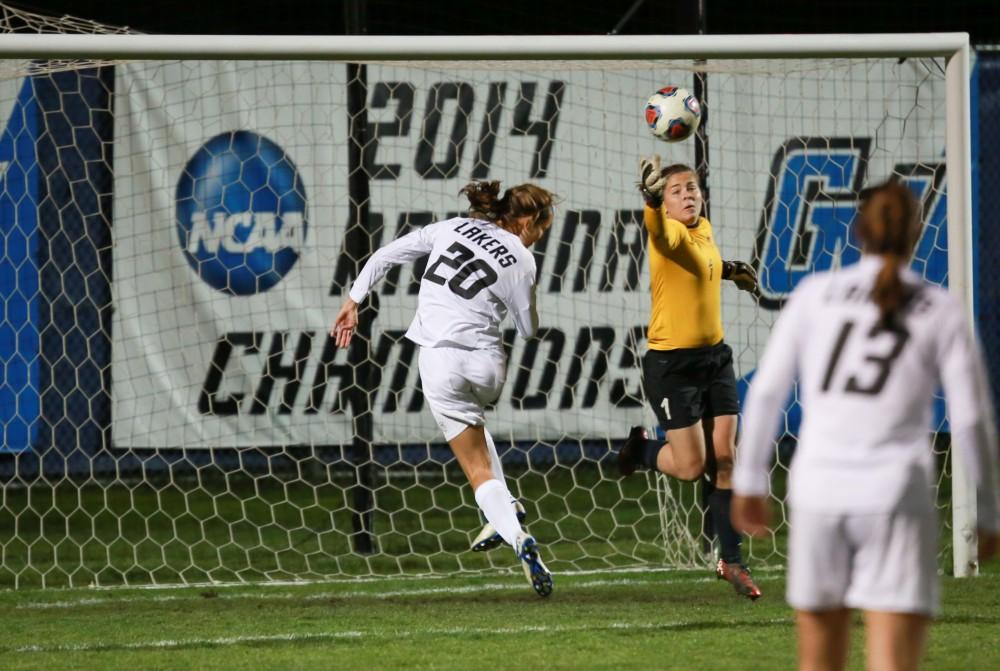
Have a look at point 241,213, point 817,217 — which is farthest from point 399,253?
point 817,217

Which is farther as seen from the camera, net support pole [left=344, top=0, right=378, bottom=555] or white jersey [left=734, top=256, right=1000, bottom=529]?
net support pole [left=344, top=0, right=378, bottom=555]

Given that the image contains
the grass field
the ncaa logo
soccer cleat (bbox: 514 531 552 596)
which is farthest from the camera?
the ncaa logo

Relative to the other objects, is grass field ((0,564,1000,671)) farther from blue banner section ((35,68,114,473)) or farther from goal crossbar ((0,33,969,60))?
blue banner section ((35,68,114,473))

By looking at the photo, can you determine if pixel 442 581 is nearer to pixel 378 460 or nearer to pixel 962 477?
pixel 962 477

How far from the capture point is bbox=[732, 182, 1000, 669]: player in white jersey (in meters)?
2.63

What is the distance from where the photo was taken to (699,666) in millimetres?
A: 4379

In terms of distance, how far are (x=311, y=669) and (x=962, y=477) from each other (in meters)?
3.32

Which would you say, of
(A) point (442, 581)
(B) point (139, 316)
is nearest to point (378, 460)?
(B) point (139, 316)

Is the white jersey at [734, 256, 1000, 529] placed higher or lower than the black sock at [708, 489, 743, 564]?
higher

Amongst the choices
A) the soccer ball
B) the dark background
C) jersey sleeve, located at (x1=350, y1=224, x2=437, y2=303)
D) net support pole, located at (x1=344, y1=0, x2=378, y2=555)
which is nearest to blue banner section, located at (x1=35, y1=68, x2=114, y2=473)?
net support pole, located at (x1=344, y1=0, x2=378, y2=555)

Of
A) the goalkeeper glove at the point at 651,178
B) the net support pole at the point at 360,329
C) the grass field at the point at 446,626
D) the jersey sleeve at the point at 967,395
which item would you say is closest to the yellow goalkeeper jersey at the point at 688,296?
the goalkeeper glove at the point at 651,178

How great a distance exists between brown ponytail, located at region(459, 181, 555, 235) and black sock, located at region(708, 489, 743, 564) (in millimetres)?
1420

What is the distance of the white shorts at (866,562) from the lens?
2.62 metres

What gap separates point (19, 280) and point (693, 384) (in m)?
5.61
